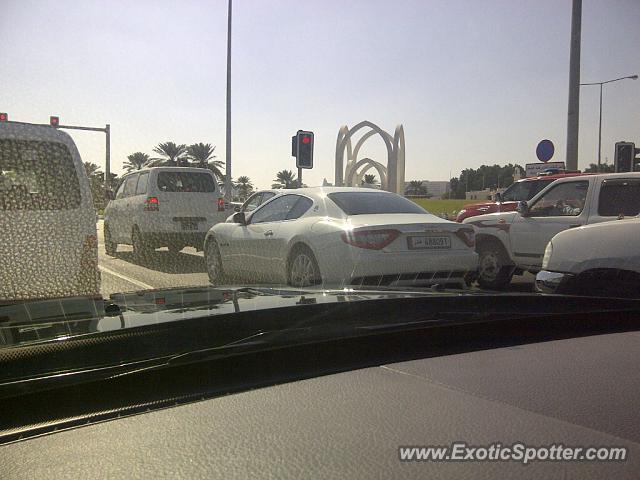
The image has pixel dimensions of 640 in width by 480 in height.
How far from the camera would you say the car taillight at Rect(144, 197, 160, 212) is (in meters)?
12.3

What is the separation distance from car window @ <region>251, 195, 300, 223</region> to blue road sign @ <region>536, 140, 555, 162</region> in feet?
37.6

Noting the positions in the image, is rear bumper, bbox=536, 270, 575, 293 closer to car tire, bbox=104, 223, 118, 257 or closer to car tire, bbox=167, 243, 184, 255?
car tire, bbox=167, 243, 184, 255

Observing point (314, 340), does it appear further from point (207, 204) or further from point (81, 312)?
point (207, 204)

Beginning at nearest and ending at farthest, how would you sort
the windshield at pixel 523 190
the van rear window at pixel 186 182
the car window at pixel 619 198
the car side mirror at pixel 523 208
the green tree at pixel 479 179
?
the car window at pixel 619 198 < the car side mirror at pixel 523 208 < the windshield at pixel 523 190 < the van rear window at pixel 186 182 < the green tree at pixel 479 179

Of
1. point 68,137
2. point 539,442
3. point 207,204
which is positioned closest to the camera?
point 539,442

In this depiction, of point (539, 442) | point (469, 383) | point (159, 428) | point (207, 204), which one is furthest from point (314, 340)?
point (207, 204)

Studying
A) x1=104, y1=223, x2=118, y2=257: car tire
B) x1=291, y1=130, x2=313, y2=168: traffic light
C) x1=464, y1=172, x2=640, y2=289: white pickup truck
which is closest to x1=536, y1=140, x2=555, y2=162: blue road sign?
x1=291, y1=130, x2=313, y2=168: traffic light

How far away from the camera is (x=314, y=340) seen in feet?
8.88

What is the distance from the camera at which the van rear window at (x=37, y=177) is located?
14.9 ft

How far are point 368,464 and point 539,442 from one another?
1.84 feet

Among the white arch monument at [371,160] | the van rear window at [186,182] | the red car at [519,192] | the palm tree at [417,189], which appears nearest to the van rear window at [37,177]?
the van rear window at [186,182]

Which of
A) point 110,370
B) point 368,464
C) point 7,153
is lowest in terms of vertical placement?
point 368,464

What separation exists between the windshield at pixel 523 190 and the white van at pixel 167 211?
→ 5848mm

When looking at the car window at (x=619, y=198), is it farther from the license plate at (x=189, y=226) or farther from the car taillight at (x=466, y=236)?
the license plate at (x=189, y=226)
